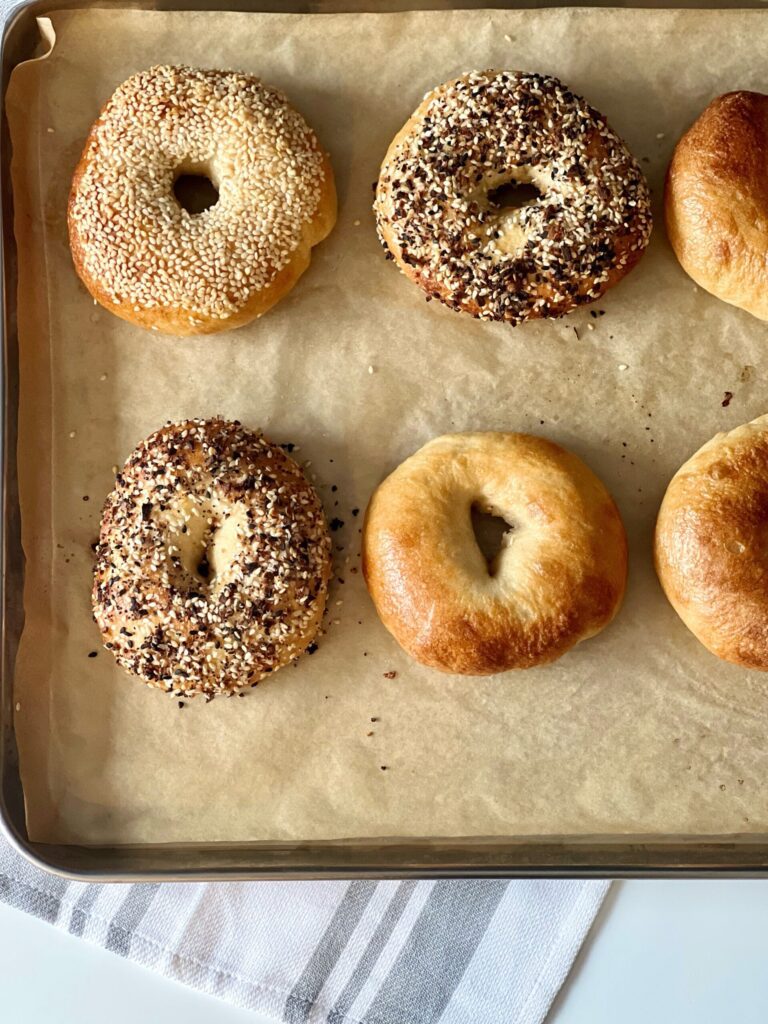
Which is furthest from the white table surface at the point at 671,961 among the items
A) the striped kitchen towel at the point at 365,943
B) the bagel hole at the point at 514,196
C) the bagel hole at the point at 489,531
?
the bagel hole at the point at 514,196

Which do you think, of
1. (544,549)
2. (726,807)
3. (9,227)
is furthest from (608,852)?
(9,227)

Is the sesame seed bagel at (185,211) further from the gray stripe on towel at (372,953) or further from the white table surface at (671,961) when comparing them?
the white table surface at (671,961)

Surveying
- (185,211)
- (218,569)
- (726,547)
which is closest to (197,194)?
(185,211)

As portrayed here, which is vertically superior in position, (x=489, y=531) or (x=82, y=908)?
(x=489, y=531)

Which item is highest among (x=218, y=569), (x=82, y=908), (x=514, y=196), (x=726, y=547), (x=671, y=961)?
(x=514, y=196)

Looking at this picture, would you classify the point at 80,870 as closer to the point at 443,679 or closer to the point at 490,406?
the point at 443,679

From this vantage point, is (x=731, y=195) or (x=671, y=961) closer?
(x=731, y=195)

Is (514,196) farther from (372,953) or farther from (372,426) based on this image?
(372,953)
